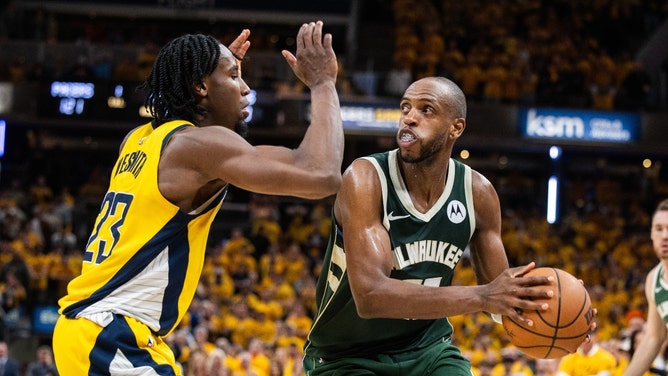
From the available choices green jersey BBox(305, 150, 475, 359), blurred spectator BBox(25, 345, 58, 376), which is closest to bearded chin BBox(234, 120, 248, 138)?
green jersey BBox(305, 150, 475, 359)

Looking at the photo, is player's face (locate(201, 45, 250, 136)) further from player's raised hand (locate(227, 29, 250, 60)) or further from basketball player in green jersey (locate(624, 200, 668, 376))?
basketball player in green jersey (locate(624, 200, 668, 376))

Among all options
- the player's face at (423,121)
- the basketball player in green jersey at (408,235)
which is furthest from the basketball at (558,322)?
the player's face at (423,121)

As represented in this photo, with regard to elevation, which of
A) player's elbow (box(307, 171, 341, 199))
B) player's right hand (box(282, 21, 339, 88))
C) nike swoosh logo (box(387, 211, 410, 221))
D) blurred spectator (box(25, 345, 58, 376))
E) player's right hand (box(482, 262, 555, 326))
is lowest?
blurred spectator (box(25, 345, 58, 376))

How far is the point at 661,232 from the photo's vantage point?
668 centimetres

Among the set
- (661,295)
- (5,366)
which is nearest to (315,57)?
(661,295)

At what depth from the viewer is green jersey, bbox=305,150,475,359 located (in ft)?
14.3

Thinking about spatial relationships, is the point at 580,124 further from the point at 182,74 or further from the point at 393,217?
the point at 182,74

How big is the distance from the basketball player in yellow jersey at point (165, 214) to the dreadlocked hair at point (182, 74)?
0.03 meters

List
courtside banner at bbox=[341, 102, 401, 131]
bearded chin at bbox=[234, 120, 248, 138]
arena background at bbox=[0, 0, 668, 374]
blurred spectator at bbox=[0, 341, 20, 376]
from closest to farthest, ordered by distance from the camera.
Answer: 1. bearded chin at bbox=[234, 120, 248, 138]
2. blurred spectator at bbox=[0, 341, 20, 376]
3. courtside banner at bbox=[341, 102, 401, 131]
4. arena background at bbox=[0, 0, 668, 374]

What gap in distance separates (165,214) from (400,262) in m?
1.26

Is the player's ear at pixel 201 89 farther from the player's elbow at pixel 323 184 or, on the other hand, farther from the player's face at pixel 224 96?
the player's elbow at pixel 323 184

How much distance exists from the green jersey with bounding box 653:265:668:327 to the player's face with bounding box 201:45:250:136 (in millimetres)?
4285

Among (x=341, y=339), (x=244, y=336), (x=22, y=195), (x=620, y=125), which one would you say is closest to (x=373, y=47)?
(x=620, y=125)

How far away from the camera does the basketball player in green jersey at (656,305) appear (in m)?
6.67
